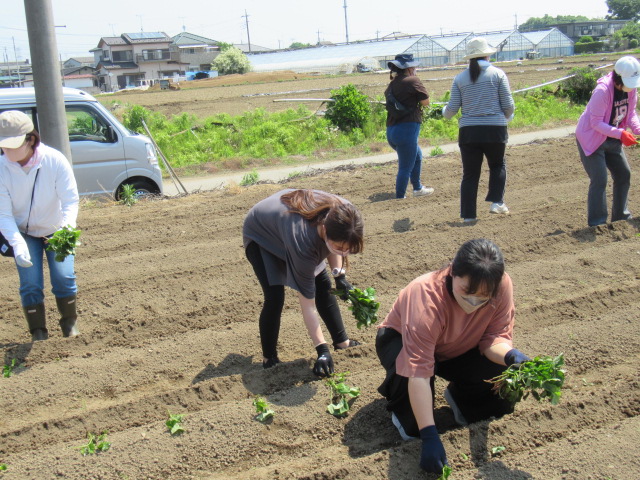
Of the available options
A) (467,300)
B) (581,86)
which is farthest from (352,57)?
(467,300)

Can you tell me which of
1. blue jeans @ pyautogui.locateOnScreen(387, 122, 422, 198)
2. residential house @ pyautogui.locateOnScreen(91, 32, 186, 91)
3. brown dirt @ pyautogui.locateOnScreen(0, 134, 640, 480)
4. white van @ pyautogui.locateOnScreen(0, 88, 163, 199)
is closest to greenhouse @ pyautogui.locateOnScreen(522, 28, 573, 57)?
residential house @ pyautogui.locateOnScreen(91, 32, 186, 91)

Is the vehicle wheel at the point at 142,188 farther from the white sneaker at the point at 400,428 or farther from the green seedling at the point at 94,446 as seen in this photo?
the white sneaker at the point at 400,428

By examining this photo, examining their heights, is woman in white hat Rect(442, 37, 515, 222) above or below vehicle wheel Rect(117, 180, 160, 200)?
above

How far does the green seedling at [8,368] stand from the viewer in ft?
14.8

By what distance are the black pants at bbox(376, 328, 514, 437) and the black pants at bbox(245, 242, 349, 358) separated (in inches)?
27.3

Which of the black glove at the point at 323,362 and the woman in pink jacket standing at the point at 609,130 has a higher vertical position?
the woman in pink jacket standing at the point at 609,130

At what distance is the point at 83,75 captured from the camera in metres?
72.4

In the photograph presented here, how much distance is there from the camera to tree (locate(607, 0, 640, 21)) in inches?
4338

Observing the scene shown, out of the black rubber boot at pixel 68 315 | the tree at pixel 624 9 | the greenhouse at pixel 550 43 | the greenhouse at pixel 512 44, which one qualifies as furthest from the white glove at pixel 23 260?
the tree at pixel 624 9

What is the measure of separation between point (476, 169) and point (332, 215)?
3.79 meters

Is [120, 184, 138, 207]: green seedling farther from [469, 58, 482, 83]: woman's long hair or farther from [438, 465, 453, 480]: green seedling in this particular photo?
[438, 465, 453, 480]: green seedling

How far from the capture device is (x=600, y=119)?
6277mm

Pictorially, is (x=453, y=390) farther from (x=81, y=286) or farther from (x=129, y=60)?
(x=129, y=60)

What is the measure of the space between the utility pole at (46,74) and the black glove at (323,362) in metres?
5.26
